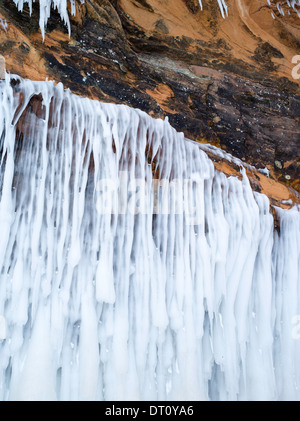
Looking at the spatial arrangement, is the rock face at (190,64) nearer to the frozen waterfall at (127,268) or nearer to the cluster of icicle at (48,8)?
the cluster of icicle at (48,8)

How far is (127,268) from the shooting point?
2.28m

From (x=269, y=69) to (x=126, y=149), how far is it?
2.44 meters

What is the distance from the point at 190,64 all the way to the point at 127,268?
2385 millimetres

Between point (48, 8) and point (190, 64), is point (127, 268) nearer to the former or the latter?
point (48, 8)

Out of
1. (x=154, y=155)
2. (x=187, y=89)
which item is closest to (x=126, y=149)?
(x=154, y=155)

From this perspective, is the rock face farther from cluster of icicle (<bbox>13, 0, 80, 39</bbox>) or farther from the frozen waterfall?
the frozen waterfall

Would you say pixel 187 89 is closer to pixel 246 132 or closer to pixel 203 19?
pixel 246 132

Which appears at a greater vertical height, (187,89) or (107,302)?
(187,89)

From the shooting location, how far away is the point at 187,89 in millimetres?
3498

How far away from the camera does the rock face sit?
2.90 metres

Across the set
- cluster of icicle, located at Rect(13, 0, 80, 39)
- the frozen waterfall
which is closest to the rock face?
cluster of icicle, located at Rect(13, 0, 80, 39)

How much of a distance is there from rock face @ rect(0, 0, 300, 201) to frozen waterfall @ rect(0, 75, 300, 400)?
586 mm

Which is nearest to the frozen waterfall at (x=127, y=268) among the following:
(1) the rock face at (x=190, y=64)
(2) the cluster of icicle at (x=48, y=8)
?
(1) the rock face at (x=190, y=64)

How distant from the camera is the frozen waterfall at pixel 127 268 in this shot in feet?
6.72
